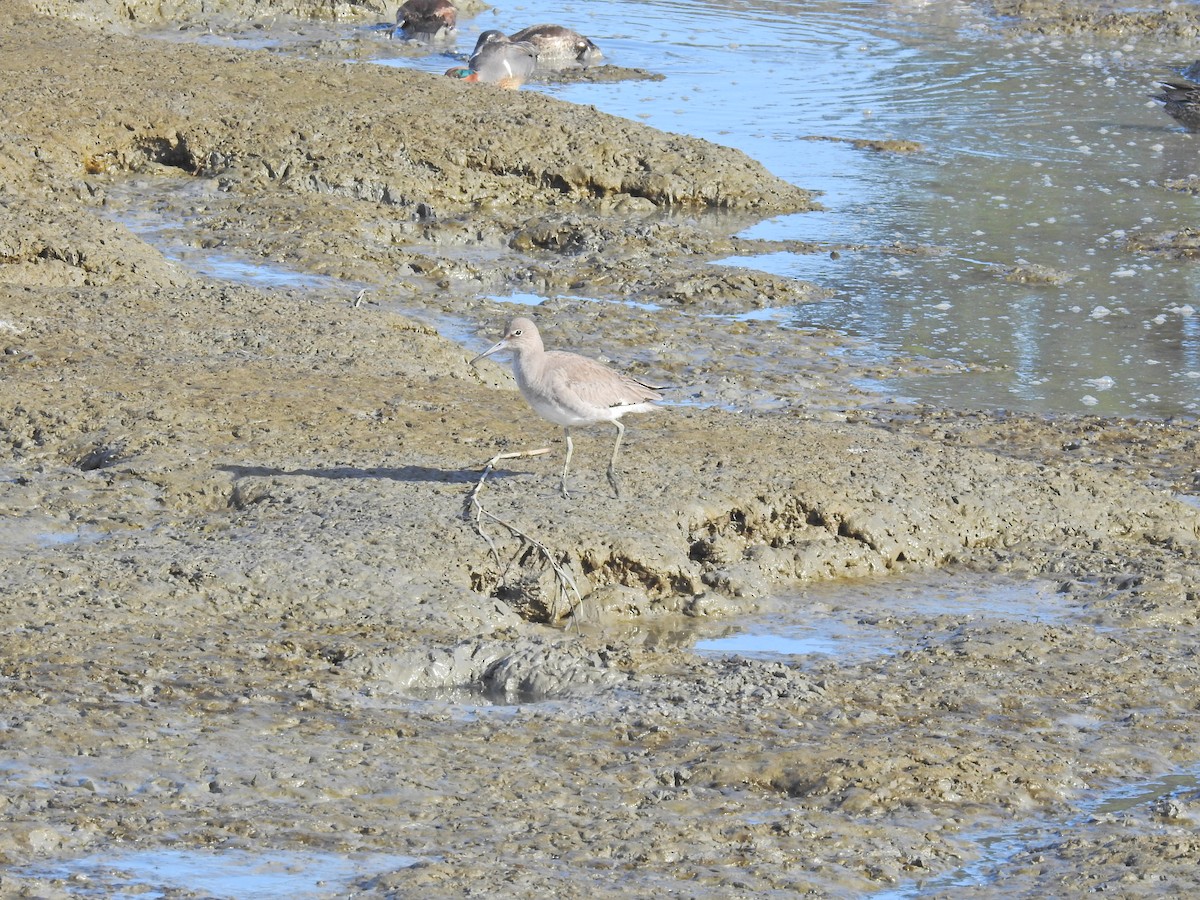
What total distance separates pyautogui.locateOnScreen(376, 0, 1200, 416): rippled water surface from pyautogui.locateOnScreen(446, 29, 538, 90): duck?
58 centimetres

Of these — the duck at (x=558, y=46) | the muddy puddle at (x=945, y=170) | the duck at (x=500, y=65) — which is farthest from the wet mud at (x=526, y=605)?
the duck at (x=558, y=46)

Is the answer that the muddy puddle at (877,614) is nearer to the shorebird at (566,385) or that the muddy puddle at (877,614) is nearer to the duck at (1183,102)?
the shorebird at (566,385)

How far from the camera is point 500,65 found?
18.1 metres

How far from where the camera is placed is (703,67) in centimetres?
2077

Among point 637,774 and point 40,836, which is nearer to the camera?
point 40,836

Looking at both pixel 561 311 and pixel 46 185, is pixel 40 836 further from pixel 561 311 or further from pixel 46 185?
pixel 46 185

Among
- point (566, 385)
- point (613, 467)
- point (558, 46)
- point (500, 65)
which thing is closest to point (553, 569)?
point (566, 385)

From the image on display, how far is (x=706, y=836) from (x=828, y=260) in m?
8.41

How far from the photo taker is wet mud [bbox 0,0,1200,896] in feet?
14.4

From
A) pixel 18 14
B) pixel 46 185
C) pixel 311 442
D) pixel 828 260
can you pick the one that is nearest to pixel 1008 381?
pixel 828 260

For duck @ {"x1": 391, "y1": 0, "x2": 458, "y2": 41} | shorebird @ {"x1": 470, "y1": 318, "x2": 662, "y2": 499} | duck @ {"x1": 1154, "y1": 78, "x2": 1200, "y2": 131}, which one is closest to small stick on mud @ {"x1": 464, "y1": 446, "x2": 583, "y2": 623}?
shorebird @ {"x1": 470, "y1": 318, "x2": 662, "y2": 499}

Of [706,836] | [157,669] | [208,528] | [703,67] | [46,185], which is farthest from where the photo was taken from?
[703,67]

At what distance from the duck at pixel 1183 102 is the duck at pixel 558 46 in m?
6.80

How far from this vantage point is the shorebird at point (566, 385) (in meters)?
6.43
